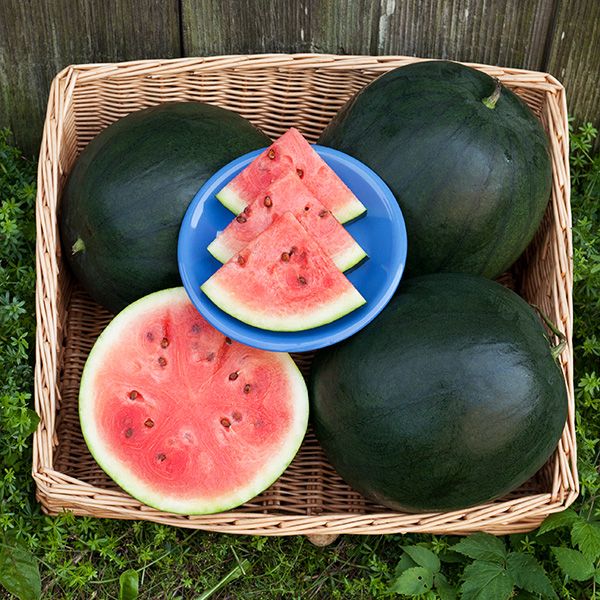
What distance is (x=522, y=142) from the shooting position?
6.87 feet

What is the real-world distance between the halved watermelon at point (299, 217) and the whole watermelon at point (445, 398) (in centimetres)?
17

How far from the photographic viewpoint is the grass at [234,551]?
7.07 feet

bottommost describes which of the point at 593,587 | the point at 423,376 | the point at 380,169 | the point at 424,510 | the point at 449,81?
the point at 593,587

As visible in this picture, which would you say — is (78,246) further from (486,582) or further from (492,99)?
(486,582)

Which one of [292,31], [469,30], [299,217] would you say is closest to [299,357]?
[299,217]

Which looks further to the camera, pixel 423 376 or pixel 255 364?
Result: pixel 255 364

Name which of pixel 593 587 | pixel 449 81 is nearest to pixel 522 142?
pixel 449 81

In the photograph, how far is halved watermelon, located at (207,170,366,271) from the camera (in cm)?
206

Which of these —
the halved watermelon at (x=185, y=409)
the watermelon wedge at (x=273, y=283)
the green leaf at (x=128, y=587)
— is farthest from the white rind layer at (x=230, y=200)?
the green leaf at (x=128, y=587)

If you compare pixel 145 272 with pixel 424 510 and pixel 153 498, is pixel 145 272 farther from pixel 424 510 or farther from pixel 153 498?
pixel 424 510

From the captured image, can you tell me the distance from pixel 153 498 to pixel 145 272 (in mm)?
540

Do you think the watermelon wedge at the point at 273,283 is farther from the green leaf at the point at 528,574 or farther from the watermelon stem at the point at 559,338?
the green leaf at the point at 528,574

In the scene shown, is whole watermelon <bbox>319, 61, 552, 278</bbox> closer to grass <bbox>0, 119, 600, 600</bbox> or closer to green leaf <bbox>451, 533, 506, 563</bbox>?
grass <bbox>0, 119, 600, 600</bbox>

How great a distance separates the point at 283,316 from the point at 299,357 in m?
0.37
